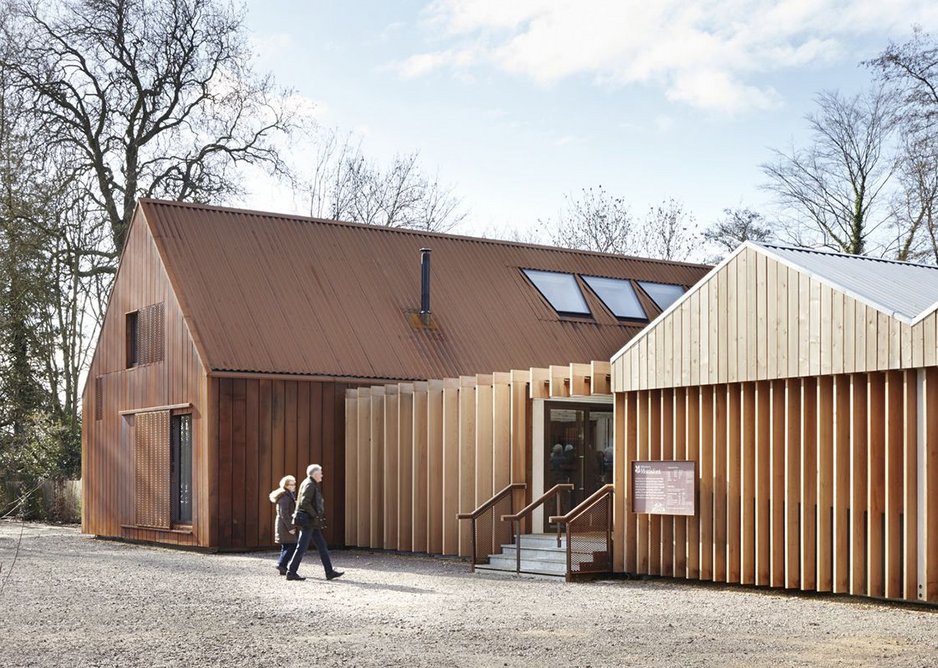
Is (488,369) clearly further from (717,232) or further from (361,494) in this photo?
(717,232)

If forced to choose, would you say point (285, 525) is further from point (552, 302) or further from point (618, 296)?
point (618, 296)

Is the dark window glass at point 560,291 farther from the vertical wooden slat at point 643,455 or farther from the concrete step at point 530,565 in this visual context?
the vertical wooden slat at point 643,455

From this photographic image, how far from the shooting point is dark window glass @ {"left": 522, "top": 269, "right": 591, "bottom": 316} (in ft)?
93.6

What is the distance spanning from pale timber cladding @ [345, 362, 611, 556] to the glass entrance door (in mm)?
450

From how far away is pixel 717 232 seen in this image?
4228cm

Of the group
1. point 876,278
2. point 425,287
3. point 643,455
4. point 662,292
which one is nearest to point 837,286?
point 876,278

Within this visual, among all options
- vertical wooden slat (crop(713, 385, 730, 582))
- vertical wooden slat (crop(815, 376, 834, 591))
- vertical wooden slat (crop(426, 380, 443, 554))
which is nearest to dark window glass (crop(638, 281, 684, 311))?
vertical wooden slat (crop(426, 380, 443, 554))

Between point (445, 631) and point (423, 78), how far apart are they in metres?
18.8

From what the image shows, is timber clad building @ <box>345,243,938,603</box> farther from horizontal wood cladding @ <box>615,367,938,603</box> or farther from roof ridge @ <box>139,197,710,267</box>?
roof ridge @ <box>139,197,710,267</box>

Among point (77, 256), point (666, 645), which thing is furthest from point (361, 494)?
point (77, 256)

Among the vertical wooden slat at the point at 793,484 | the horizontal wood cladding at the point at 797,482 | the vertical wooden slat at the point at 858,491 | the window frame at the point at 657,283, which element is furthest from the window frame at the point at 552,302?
the vertical wooden slat at the point at 858,491

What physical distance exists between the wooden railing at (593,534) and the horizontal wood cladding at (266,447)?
22.8ft

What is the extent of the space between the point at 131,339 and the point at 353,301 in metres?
4.69

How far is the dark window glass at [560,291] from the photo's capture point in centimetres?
2852
